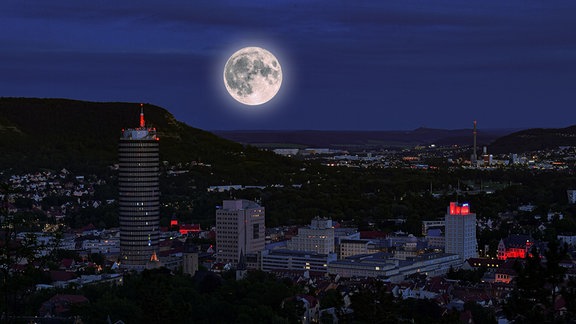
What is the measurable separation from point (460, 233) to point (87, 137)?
85.7m

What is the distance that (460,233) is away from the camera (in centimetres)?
7881

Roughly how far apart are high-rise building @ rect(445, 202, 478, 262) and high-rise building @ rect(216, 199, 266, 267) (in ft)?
44.7

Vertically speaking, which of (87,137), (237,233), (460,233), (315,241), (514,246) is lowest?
(514,246)

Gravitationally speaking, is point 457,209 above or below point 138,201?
below

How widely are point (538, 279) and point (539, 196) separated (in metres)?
96.1

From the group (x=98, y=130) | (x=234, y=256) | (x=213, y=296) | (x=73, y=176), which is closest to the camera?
(x=213, y=296)

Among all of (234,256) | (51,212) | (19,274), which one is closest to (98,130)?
(51,212)

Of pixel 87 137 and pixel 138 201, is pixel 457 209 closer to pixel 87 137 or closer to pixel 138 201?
pixel 138 201

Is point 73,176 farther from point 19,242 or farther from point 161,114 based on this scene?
point 19,242

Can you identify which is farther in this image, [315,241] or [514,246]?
[315,241]

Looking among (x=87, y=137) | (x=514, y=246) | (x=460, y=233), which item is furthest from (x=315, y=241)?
(x=87, y=137)

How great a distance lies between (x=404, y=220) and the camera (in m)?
101

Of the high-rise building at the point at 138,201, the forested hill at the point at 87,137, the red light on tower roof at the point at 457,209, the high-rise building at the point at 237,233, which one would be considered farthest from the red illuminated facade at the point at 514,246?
the forested hill at the point at 87,137

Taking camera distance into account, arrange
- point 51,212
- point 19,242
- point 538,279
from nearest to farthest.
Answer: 1. point 19,242
2. point 538,279
3. point 51,212
